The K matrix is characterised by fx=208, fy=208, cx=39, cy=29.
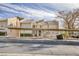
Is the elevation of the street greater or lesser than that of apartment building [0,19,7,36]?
lesser

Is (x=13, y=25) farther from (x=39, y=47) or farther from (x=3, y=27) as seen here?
(x=39, y=47)

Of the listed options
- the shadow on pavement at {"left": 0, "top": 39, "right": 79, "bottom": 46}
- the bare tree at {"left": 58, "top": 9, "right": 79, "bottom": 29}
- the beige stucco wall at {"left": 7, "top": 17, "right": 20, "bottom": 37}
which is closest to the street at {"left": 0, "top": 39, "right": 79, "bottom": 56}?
the shadow on pavement at {"left": 0, "top": 39, "right": 79, "bottom": 46}

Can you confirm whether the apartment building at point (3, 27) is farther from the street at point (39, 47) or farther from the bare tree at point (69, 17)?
the bare tree at point (69, 17)

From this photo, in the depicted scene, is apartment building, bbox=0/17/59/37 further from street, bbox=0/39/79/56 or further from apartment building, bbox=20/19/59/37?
street, bbox=0/39/79/56

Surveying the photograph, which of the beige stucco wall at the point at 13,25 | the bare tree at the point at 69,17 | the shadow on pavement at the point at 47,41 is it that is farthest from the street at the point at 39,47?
the bare tree at the point at 69,17

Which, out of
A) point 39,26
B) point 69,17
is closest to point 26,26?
point 39,26

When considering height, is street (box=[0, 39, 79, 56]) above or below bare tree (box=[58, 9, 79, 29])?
below

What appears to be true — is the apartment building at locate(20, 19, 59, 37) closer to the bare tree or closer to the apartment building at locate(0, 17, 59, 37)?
the apartment building at locate(0, 17, 59, 37)

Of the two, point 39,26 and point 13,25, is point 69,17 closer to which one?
point 39,26

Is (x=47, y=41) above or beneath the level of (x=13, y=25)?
beneath

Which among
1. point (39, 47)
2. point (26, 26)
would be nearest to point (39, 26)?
point (26, 26)

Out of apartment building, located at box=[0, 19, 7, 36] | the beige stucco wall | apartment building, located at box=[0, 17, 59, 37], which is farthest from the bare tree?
apartment building, located at box=[0, 19, 7, 36]

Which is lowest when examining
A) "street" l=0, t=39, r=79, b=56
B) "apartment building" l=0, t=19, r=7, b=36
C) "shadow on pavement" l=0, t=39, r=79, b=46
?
"street" l=0, t=39, r=79, b=56

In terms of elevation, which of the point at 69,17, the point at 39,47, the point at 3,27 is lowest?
the point at 39,47
